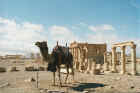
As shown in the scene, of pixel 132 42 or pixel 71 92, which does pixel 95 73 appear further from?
pixel 71 92

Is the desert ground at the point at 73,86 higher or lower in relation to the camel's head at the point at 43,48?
lower

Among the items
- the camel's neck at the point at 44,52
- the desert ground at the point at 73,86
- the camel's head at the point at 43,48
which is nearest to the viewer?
the desert ground at the point at 73,86

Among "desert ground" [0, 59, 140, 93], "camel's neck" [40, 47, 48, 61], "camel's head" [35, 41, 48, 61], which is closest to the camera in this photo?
"desert ground" [0, 59, 140, 93]

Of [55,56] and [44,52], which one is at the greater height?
[44,52]

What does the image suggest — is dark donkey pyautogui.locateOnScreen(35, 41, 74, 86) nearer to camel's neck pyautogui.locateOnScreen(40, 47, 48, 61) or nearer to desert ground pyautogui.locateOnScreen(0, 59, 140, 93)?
camel's neck pyautogui.locateOnScreen(40, 47, 48, 61)

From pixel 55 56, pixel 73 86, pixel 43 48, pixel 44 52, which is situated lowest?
pixel 73 86

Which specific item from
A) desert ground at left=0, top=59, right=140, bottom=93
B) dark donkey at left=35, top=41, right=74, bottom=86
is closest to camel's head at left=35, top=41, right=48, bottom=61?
dark donkey at left=35, top=41, right=74, bottom=86

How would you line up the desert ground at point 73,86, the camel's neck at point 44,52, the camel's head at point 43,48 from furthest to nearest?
the camel's neck at point 44,52 → the camel's head at point 43,48 → the desert ground at point 73,86

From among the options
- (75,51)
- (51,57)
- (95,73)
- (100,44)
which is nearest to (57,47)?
(51,57)

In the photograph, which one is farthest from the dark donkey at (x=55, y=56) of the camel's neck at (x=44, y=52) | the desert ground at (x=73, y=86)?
the desert ground at (x=73, y=86)

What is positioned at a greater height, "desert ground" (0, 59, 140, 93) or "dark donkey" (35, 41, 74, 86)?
"dark donkey" (35, 41, 74, 86)

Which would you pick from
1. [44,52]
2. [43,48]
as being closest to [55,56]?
[44,52]

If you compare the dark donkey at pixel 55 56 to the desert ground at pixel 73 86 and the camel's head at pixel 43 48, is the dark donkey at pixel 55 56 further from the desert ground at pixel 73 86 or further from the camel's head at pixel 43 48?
the desert ground at pixel 73 86

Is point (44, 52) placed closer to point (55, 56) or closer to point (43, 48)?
point (43, 48)
